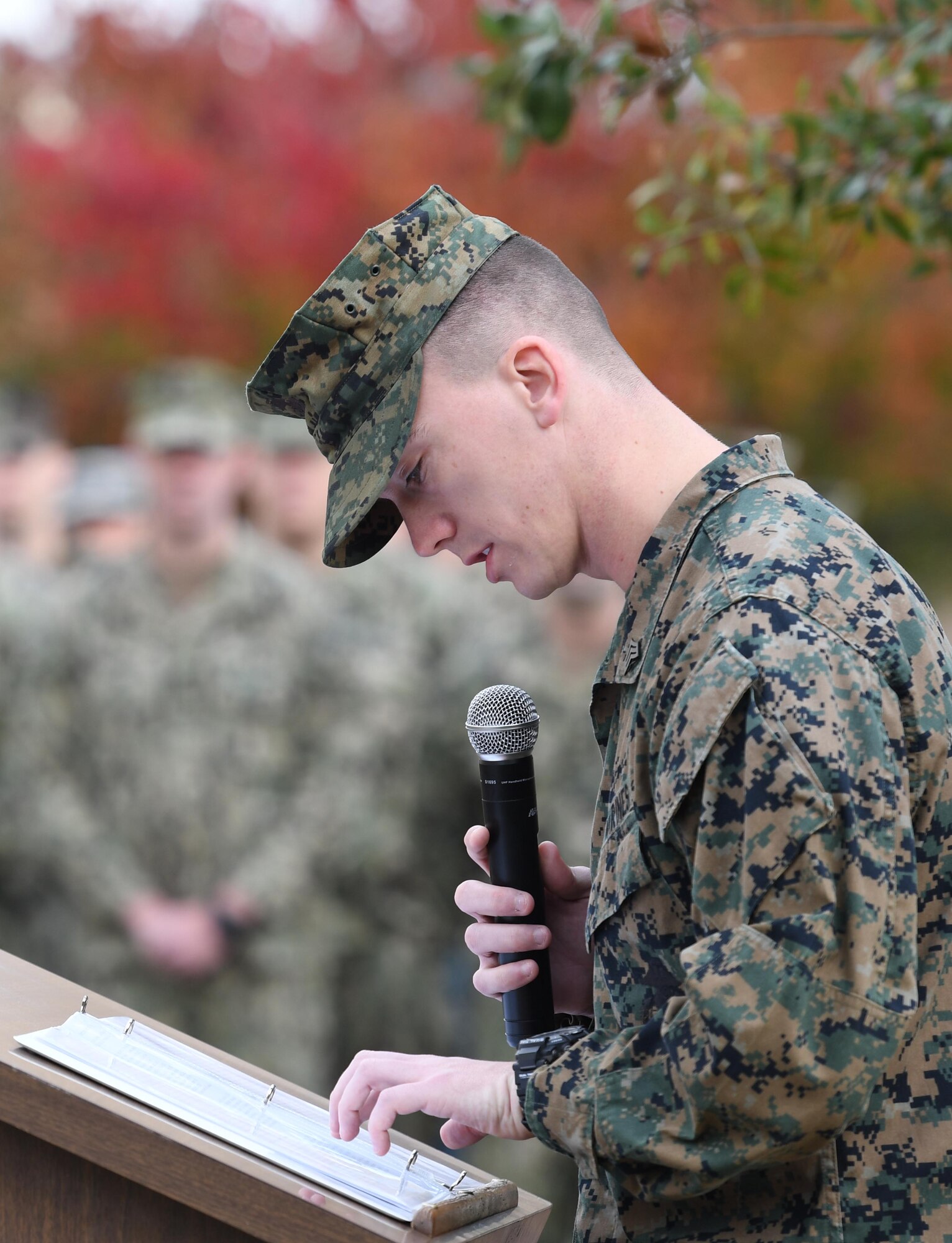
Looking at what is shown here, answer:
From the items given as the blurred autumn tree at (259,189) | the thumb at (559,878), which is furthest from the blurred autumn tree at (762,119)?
the blurred autumn tree at (259,189)

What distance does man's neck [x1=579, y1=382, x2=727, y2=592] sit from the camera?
5.44 ft

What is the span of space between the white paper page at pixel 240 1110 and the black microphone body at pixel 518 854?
0.64 feet

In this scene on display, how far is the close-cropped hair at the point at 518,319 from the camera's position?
1676 mm

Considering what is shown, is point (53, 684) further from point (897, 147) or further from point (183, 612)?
point (897, 147)

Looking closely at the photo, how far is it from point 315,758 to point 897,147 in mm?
3278

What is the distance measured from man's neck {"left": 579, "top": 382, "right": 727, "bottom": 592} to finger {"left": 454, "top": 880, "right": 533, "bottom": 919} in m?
0.38

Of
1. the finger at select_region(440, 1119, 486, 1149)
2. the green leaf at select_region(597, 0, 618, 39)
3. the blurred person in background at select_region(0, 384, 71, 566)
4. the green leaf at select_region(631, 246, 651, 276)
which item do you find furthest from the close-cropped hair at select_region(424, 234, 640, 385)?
the blurred person in background at select_region(0, 384, 71, 566)

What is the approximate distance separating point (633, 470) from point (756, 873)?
0.55m

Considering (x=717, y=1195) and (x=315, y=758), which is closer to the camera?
(x=717, y=1195)

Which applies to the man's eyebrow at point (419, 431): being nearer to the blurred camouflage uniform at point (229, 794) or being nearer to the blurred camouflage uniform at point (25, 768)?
the blurred camouflage uniform at point (229, 794)

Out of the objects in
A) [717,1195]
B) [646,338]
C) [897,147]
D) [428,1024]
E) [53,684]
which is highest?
[646,338]

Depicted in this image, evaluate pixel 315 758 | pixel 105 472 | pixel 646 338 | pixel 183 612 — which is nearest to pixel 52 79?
pixel 105 472

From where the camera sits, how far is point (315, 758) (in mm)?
5508

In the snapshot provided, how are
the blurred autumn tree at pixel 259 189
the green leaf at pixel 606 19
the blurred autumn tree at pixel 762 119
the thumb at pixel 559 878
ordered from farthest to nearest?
the blurred autumn tree at pixel 259 189, the blurred autumn tree at pixel 762 119, the green leaf at pixel 606 19, the thumb at pixel 559 878
